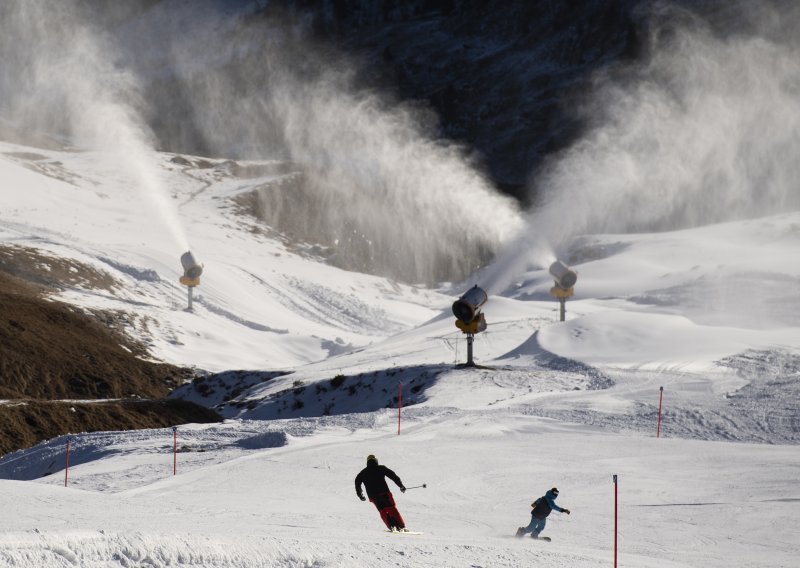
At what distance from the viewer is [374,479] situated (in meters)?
15.8

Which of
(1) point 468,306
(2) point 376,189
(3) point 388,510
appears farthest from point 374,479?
(2) point 376,189

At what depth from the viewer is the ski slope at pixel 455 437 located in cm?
1444

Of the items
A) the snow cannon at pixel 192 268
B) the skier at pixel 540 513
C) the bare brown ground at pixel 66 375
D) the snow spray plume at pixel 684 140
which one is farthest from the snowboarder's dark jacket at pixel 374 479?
the snow spray plume at pixel 684 140

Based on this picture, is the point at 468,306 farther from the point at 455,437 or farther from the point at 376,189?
the point at 376,189

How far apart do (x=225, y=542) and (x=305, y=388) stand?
2758cm

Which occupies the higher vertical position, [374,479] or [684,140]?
[684,140]

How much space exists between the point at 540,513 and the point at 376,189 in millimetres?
121642

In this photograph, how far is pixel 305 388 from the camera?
132 feet

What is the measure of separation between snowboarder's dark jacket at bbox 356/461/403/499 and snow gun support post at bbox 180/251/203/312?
2028 inches

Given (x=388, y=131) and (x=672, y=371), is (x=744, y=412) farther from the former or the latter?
(x=388, y=131)

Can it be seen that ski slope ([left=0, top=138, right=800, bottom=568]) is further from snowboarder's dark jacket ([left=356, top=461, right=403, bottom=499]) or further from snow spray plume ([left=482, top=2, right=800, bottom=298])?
snow spray plume ([left=482, top=2, right=800, bottom=298])

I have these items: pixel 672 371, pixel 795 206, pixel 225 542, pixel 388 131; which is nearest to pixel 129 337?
pixel 672 371

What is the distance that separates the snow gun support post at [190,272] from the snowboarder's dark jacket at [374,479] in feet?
169

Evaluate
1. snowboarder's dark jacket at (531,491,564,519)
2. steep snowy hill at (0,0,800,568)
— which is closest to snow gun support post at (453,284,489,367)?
steep snowy hill at (0,0,800,568)
